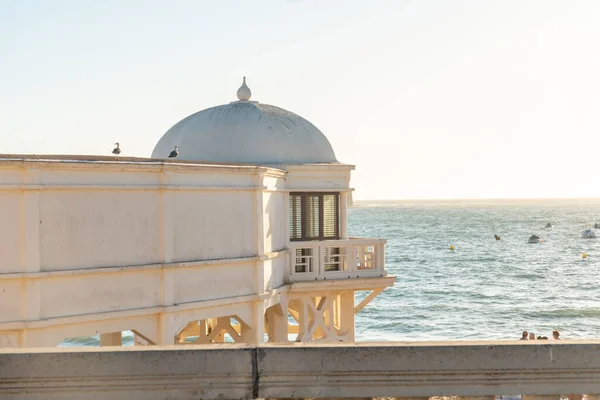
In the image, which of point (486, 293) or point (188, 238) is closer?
point (188, 238)

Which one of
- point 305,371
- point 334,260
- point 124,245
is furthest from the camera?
point 334,260

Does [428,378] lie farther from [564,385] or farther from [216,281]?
[216,281]

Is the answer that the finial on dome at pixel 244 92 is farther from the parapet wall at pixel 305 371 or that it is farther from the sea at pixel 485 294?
the sea at pixel 485 294

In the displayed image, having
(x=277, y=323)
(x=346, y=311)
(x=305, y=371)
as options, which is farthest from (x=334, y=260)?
(x=305, y=371)

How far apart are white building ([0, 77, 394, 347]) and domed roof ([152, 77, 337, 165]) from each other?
0.03 metres

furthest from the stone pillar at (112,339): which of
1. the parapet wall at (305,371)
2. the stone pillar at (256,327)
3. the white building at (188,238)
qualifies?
the parapet wall at (305,371)

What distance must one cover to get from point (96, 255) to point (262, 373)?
9.30 metres

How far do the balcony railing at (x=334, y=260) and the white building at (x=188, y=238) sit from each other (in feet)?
0.11

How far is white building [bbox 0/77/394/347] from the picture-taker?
12766mm

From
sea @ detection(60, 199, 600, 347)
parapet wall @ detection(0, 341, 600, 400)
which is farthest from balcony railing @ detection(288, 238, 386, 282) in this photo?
sea @ detection(60, 199, 600, 347)

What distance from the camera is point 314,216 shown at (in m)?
20.5

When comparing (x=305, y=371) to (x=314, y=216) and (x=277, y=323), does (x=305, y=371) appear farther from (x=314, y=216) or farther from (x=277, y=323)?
(x=314, y=216)

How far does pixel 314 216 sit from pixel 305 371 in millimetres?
15555

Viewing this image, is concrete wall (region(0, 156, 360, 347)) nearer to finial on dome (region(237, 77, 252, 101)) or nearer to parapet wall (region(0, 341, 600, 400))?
finial on dome (region(237, 77, 252, 101))
